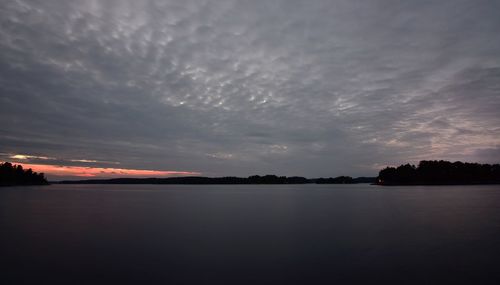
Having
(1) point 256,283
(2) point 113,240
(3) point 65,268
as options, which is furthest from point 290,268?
(2) point 113,240

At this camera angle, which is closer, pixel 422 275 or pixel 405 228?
pixel 422 275

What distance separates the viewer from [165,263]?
21.8 metres

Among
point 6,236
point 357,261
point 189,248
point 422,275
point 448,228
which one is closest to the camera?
point 422,275

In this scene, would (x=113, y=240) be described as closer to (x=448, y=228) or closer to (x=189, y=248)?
(x=189, y=248)

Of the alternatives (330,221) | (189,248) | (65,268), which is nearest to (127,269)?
(65,268)

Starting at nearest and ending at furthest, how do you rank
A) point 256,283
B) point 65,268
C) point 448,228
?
point 256,283
point 65,268
point 448,228

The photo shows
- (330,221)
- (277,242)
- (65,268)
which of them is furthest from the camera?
(330,221)

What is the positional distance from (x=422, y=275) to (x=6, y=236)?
118 feet

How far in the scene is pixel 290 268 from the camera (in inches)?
809

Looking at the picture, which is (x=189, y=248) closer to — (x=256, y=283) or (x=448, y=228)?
(x=256, y=283)

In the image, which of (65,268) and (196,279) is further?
(65,268)

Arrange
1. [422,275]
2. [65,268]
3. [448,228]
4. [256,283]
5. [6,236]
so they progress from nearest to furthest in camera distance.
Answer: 1. [256,283]
2. [422,275]
3. [65,268]
4. [6,236]
5. [448,228]

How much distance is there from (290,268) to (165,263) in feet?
26.6

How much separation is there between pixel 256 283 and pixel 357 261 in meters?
8.24
